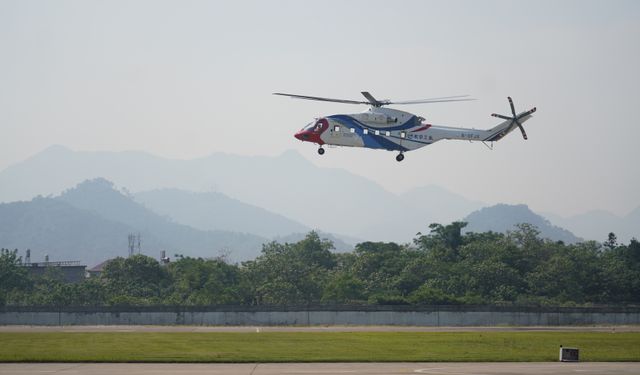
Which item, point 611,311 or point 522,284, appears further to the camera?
point 522,284

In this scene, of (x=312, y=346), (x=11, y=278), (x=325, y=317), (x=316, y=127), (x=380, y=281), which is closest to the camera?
(x=312, y=346)

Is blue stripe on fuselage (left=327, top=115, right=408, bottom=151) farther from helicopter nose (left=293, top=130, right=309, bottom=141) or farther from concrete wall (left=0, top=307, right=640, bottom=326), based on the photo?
concrete wall (left=0, top=307, right=640, bottom=326)

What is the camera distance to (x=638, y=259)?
493 feet

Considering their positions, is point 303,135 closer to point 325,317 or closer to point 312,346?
point 312,346

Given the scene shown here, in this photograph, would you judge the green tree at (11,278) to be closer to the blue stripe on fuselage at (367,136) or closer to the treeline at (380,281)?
the treeline at (380,281)

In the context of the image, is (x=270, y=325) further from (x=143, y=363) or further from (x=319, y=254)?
(x=319, y=254)

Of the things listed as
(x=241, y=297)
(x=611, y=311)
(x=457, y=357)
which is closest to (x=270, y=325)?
(x=241, y=297)

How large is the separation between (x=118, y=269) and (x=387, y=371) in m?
101

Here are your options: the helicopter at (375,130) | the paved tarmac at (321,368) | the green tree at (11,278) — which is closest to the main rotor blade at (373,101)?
the helicopter at (375,130)

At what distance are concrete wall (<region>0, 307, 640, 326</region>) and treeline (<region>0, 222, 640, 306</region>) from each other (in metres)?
11.8

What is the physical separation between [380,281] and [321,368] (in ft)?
279

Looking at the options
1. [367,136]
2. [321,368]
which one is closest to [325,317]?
[367,136]

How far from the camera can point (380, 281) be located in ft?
440

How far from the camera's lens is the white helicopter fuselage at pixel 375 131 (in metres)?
70.7
